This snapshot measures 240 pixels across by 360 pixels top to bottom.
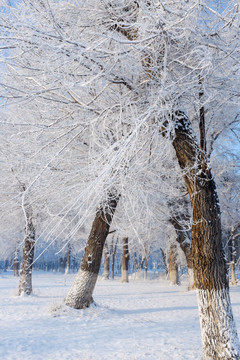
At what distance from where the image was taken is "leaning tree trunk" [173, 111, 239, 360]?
4.65 metres

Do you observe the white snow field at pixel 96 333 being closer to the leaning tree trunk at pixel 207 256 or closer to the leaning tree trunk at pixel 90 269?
the leaning tree trunk at pixel 90 269

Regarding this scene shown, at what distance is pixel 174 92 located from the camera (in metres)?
4.87

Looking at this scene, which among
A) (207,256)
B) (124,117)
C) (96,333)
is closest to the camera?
(207,256)

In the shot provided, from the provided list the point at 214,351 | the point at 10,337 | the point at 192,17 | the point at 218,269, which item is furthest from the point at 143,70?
the point at 10,337

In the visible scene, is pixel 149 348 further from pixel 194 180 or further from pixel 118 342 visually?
pixel 194 180

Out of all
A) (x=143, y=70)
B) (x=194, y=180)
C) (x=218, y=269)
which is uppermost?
(x=143, y=70)

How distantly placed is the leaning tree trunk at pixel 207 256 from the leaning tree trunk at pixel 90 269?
4148 millimetres

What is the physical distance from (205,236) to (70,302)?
5758mm

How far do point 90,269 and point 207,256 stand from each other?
5242 mm

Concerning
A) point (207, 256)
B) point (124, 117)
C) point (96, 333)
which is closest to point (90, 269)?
point (96, 333)

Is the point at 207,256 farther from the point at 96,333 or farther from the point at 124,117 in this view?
the point at 96,333

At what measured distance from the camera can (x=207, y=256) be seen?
487 centimetres

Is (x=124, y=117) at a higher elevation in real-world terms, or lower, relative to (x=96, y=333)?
higher

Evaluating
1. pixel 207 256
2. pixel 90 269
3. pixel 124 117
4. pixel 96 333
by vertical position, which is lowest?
pixel 96 333
